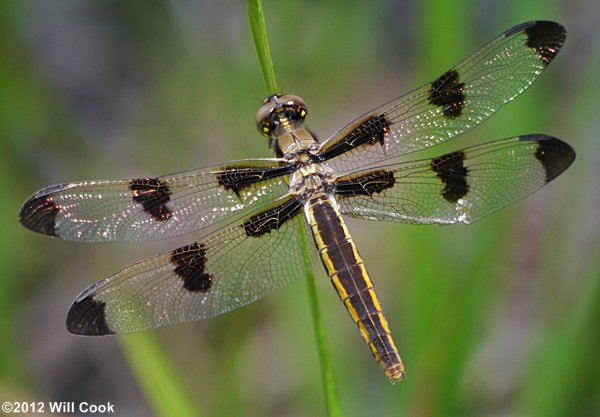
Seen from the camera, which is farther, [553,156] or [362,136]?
[362,136]

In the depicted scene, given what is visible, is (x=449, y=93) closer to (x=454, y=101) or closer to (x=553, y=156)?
(x=454, y=101)

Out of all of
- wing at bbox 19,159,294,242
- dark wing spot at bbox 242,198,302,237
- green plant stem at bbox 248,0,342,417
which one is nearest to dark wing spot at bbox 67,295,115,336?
wing at bbox 19,159,294,242

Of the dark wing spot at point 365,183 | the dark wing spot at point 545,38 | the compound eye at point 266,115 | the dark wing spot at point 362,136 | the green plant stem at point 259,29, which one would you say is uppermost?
the compound eye at point 266,115

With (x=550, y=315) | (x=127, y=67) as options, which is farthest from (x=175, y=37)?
(x=550, y=315)

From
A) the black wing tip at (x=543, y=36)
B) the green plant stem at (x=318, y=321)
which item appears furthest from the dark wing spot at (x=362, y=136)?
the green plant stem at (x=318, y=321)

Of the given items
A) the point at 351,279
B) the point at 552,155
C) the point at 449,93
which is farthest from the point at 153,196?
the point at 552,155

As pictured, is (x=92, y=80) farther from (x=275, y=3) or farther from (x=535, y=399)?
(x=535, y=399)

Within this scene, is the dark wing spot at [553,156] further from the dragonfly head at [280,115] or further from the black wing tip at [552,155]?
the dragonfly head at [280,115]
